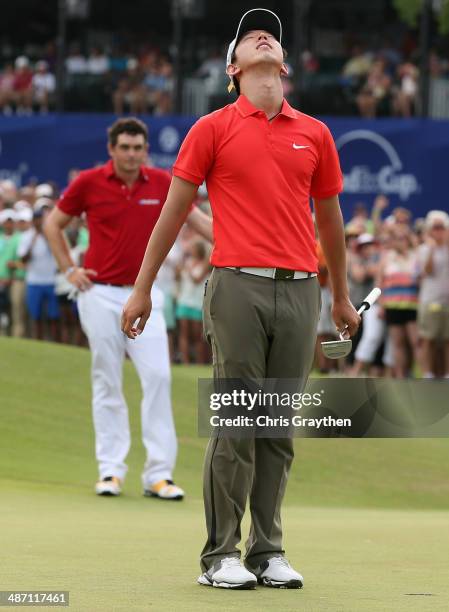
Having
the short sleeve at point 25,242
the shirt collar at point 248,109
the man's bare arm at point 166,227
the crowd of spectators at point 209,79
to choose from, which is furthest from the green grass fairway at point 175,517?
the crowd of spectators at point 209,79

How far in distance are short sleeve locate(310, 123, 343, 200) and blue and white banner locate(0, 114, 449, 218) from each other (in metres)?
24.2

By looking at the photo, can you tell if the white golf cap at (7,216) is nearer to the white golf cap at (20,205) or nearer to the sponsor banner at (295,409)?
the white golf cap at (20,205)

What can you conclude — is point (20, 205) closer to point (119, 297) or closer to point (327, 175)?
point (119, 297)

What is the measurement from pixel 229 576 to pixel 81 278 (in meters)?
4.59

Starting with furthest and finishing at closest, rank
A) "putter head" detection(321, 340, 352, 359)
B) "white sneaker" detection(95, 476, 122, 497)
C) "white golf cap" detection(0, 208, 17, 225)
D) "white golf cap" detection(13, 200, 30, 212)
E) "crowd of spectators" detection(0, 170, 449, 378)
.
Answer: "white golf cap" detection(13, 200, 30, 212) < "white golf cap" detection(0, 208, 17, 225) < "crowd of spectators" detection(0, 170, 449, 378) < "white sneaker" detection(95, 476, 122, 497) < "putter head" detection(321, 340, 352, 359)

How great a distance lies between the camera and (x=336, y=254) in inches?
259

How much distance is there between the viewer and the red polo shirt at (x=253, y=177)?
627 cm

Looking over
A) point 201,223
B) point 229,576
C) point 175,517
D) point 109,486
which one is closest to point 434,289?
point 109,486

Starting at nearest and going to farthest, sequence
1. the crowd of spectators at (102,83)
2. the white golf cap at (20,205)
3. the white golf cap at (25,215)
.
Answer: the white golf cap at (25,215) → the white golf cap at (20,205) → the crowd of spectators at (102,83)

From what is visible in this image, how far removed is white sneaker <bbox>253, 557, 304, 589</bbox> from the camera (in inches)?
244

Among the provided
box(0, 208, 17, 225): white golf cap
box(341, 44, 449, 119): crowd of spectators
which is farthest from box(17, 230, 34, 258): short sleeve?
box(341, 44, 449, 119): crowd of spectators

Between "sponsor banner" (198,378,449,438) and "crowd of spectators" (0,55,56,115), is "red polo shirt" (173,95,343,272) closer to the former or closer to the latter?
"sponsor banner" (198,378,449,438)

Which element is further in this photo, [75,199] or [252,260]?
[75,199]

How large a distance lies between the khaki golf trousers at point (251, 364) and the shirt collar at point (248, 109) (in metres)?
0.67
